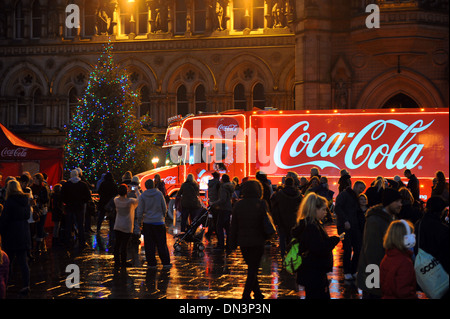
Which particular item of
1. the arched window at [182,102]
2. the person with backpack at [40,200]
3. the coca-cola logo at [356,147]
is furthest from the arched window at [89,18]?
the person with backpack at [40,200]

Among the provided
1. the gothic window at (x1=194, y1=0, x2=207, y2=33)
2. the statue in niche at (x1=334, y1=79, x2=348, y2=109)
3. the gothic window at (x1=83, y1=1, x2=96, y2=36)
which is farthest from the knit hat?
the gothic window at (x1=83, y1=1, x2=96, y2=36)

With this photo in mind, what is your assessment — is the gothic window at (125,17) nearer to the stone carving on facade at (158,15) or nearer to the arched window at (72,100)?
the stone carving on facade at (158,15)

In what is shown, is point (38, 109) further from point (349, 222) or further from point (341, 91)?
point (349, 222)

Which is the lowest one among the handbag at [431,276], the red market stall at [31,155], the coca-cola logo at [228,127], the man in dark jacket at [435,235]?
the handbag at [431,276]

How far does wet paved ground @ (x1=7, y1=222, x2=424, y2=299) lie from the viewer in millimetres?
10766

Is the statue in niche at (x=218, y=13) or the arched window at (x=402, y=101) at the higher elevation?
the statue in niche at (x=218, y=13)

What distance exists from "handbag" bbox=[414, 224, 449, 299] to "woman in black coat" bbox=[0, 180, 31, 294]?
6076mm

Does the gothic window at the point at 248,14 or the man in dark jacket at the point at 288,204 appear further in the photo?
the gothic window at the point at 248,14

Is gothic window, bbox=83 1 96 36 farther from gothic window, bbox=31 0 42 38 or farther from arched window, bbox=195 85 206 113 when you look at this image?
arched window, bbox=195 85 206 113

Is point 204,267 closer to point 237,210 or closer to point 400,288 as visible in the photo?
point 237,210

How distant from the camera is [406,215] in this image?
1109cm

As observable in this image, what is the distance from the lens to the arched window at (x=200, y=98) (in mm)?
37862
